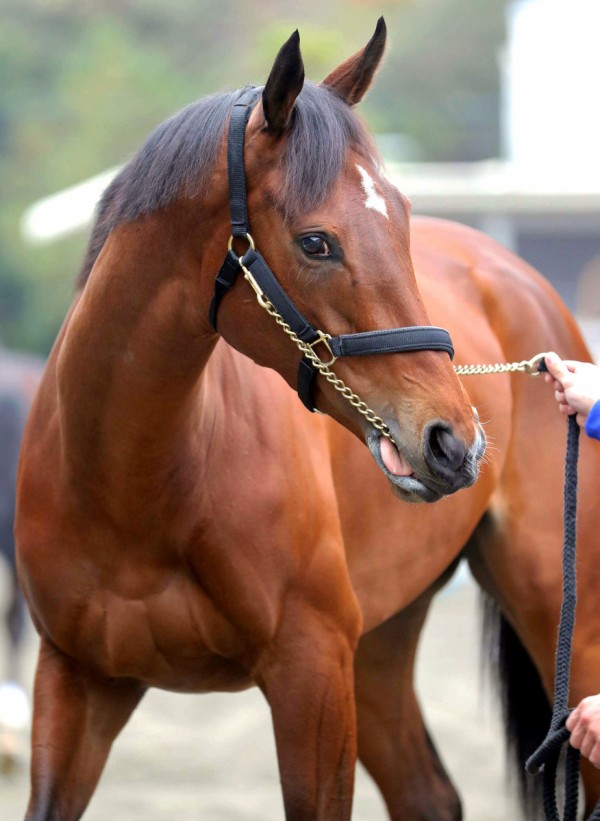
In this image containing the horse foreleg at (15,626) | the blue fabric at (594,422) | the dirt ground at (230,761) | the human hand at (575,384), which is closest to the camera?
the blue fabric at (594,422)

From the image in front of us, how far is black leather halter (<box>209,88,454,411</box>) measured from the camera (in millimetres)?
2344

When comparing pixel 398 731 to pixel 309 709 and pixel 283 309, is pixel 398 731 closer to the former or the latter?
pixel 309 709

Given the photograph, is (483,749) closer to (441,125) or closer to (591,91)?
(591,91)

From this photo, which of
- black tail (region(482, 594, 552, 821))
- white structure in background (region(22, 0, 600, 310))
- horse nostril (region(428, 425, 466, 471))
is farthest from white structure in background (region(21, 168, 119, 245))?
horse nostril (region(428, 425, 466, 471))

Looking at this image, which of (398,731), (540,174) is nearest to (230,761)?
(398,731)

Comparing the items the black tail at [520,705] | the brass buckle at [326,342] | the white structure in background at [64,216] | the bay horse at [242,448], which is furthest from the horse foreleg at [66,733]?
the white structure in background at [64,216]

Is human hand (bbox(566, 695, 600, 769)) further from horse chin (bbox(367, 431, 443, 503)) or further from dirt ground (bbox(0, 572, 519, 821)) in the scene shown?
dirt ground (bbox(0, 572, 519, 821))

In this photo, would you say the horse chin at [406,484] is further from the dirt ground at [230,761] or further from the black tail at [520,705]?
the dirt ground at [230,761]

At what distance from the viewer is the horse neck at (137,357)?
104 inches

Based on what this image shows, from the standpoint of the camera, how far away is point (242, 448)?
291cm

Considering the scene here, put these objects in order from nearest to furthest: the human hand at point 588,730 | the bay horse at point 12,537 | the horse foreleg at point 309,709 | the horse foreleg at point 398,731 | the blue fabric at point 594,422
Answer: the human hand at point 588,730, the blue fabric at point 594,422, the horse foreleg at point 309,709, the horse foreleg at point 398,731, the bay horse at point 12,537

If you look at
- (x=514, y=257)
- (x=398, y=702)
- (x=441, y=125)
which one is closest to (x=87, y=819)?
(x=398, y=702)

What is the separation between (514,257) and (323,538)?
176 centimetres

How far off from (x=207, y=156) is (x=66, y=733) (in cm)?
143
